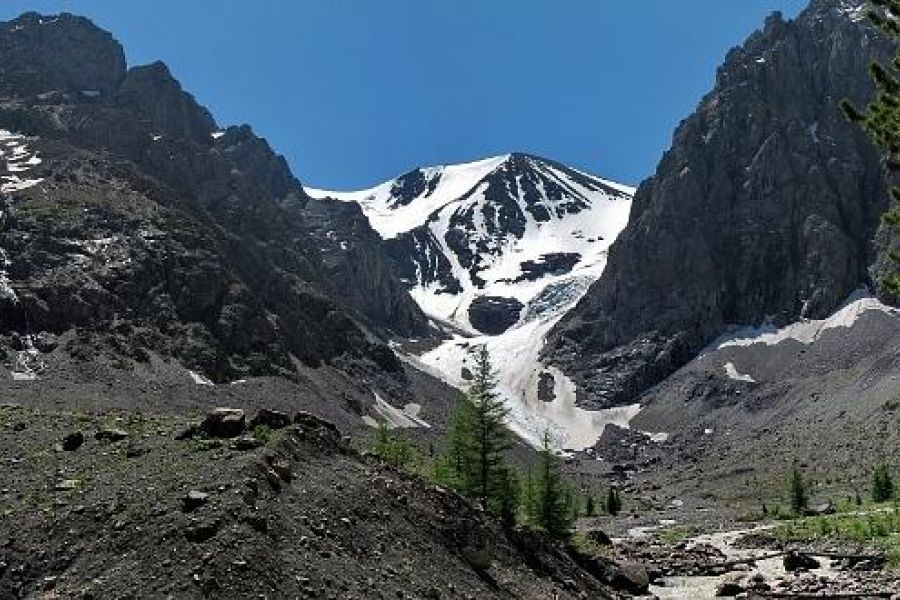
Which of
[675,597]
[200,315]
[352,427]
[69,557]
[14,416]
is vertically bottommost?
[675,597]

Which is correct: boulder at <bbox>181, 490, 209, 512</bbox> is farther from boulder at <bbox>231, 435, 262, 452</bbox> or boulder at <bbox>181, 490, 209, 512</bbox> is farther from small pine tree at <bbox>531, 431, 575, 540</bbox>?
small pine tree at <bbox>531, 431, 575, 540</bbox>

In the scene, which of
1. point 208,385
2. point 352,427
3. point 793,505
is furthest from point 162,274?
point 793,505

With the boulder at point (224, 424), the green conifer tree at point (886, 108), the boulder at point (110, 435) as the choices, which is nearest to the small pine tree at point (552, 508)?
Answer: the boulder at point (224, 424)

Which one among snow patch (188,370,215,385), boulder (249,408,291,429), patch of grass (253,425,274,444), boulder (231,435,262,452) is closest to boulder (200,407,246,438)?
patch of grass (253,425,274,444)

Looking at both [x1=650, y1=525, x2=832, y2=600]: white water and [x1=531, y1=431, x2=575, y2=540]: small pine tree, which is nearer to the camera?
[x1=650, y1=525, x2=832, y2=600]: white water

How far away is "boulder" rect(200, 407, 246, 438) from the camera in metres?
33.3

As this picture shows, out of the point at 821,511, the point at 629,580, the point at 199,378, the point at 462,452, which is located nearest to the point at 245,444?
the point at 629,580

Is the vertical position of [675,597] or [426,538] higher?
[426,538]

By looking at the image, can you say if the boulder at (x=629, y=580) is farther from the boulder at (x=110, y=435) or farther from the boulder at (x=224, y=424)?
the boulder at (x=110, y=435)

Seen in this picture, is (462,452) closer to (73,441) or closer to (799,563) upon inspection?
(799,563)

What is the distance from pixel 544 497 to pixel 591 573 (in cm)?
1314

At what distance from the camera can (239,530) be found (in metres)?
24.7

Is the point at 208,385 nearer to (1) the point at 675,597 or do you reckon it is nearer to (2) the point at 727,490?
(2) the point at 727,490

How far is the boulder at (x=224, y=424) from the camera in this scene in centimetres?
3331
